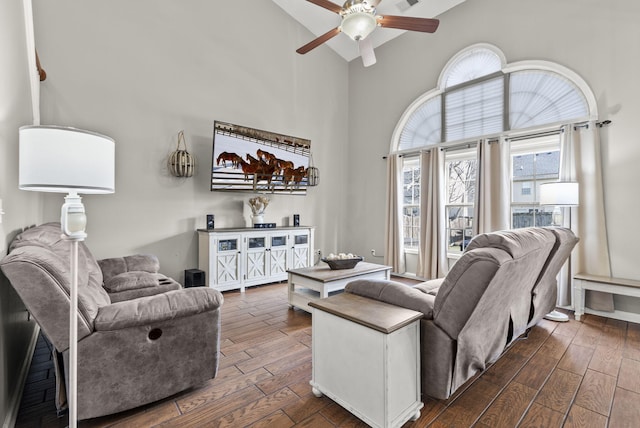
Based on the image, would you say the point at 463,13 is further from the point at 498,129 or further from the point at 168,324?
the point at 168,324

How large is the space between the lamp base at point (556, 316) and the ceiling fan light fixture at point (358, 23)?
3.37 meters

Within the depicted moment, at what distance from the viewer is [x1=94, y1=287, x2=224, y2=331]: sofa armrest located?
1.52 metres

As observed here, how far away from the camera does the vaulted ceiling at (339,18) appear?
4.56 meters

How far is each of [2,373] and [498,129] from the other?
522 centimetres

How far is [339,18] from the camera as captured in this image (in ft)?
16.8

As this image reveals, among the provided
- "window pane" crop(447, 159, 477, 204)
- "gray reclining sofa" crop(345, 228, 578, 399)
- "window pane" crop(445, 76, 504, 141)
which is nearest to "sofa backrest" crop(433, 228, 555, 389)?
"gray reclining sofa" crop(345, 228, 578, 399)

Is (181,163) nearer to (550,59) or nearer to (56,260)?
(56,260)

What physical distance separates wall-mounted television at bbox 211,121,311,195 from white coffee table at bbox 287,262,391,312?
1859mm

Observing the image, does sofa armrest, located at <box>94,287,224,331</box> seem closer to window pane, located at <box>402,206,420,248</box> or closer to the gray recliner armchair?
the gray recliner armchair

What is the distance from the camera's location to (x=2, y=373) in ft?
4.43

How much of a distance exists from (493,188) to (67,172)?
4.46 meters

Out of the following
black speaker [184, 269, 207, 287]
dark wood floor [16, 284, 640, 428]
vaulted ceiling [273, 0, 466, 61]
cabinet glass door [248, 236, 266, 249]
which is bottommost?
dark wood floor [16, 284, 640, 428]

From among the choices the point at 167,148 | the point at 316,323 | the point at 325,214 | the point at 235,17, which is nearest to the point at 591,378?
the point at 316,323

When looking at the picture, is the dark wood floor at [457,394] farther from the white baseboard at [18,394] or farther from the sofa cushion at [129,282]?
the sofa cushion at [129,282]
